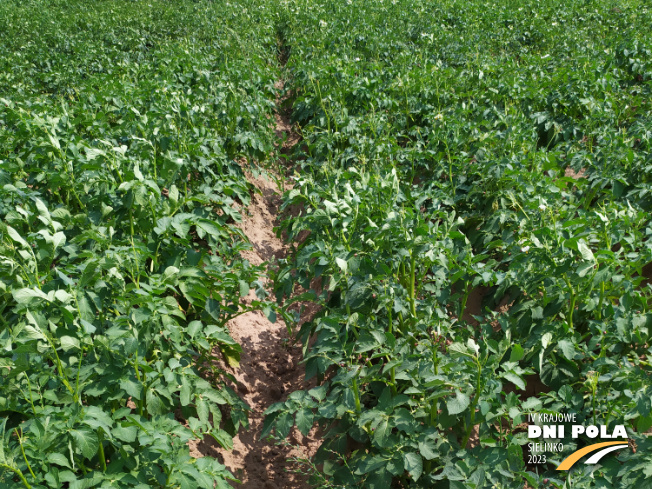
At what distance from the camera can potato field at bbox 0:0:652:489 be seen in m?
2.27

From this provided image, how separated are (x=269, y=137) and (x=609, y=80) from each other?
373 centimetres

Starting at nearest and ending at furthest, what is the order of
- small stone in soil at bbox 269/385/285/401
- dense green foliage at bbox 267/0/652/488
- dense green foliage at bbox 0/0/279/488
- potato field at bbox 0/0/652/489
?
dense green foliage at bbox 0/0/279/488 → potato field at bbox 0/0/652/489 → dense green foliage at bbox 267/0/652/488 → small stone in soil at bbox 269/385/285/401

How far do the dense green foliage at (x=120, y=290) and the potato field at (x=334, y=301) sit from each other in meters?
0.02

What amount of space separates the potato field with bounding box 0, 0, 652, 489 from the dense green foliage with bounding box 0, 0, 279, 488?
0.05 ft

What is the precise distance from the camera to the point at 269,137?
585 centimetres

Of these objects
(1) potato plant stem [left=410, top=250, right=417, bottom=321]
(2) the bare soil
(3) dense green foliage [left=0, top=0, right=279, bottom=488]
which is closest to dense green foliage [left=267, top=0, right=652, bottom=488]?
(1) potato plant stem [left=410, top=250, right=417, bottom=321]

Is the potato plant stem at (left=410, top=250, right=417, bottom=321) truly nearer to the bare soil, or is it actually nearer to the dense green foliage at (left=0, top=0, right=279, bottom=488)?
the bare soil

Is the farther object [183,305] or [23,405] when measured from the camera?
[183,305]

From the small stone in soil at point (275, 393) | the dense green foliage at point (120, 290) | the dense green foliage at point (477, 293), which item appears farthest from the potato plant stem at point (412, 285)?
the small stone in soil at point (275, 393)

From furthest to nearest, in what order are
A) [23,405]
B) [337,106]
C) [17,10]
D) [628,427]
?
→ [17,10]
[337,106]
[628,427]
[23,405]

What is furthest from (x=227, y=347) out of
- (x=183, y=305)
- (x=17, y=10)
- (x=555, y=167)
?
(x=17, y=10)

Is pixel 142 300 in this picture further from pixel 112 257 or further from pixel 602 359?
pixel 602 359

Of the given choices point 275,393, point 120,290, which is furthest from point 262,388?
point 120,290

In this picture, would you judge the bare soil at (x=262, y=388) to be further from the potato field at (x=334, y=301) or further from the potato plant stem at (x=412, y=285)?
the potato plant stem at (x=412, y=285)
